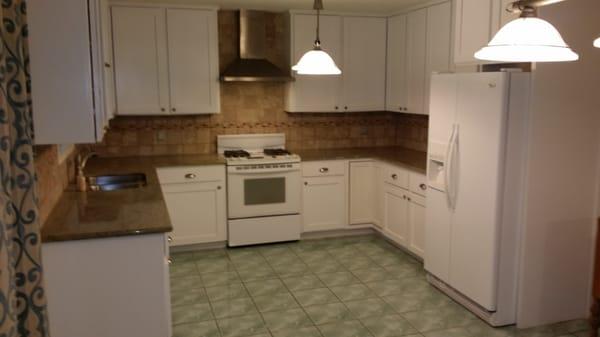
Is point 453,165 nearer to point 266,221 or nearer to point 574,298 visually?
point 574,298

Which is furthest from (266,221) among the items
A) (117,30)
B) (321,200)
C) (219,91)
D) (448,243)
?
(117,30)

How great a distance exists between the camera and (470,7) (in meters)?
3.68

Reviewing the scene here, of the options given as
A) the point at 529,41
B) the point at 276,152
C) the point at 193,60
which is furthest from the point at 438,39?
the point at 529,41

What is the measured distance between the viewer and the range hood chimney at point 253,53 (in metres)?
5.16

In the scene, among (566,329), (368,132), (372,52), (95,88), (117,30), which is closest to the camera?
(95,88)

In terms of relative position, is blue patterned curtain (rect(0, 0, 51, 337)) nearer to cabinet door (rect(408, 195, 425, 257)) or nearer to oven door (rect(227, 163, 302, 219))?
oven door (rect(227, 163, 302, 219))

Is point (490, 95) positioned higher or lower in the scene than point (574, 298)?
higher

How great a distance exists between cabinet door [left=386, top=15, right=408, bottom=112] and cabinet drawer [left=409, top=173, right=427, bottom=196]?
3.14ft

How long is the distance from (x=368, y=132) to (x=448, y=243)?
8.10ft

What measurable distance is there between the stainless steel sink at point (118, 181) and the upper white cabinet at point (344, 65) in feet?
5.99

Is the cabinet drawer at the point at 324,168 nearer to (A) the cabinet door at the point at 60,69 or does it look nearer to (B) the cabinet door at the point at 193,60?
(B) the cabinet door at the point at 193,60

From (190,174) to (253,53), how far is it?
141 cm

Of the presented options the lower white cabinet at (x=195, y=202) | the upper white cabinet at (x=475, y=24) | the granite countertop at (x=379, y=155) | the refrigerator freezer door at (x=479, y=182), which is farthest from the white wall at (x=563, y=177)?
the lower white cabinet at (x=195, y=202)

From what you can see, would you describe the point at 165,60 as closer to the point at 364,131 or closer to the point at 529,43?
the point at 364,131
